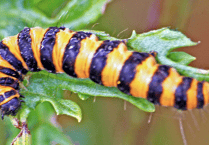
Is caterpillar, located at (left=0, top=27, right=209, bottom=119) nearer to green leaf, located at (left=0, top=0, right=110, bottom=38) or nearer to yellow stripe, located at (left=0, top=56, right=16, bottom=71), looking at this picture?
yellow stripe, located at (left=0, top=56, right=16, bottom=71)

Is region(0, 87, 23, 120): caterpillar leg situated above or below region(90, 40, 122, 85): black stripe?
below

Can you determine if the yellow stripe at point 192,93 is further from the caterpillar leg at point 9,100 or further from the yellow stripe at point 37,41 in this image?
the caterpillar leg at point 9,100

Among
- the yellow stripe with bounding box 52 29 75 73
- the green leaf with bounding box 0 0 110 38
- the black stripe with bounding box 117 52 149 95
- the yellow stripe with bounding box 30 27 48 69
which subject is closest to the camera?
the black stripe with bounding box 117 52 149 95

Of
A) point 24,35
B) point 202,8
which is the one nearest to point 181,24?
point 202,8

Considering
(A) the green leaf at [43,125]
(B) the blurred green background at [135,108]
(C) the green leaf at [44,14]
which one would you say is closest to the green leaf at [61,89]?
(A) the green leaf at [43,125]

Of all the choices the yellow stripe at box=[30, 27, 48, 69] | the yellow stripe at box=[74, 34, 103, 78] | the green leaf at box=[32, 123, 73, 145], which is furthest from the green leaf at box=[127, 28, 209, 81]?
the green leaf at box=[32, 123, 73, 145]

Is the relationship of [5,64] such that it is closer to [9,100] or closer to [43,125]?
[9,100]

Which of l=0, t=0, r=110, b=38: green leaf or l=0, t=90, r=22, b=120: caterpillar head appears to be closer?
l=0, t=90, r=22, b=120: caterpillar head
